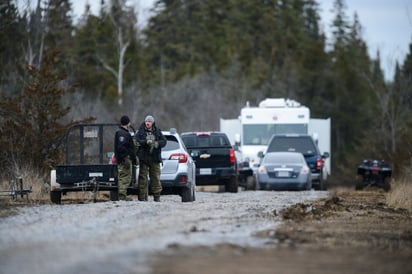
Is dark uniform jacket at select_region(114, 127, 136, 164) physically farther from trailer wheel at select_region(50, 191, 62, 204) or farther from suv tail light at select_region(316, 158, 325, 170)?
suv tail light at select_region(316, 158, 325, 170)

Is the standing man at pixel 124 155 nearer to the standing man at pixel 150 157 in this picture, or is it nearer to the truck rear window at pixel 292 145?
the standing man at pixel 150 157

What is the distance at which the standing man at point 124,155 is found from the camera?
2184 cm

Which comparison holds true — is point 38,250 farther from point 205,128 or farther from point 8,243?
point 205,128

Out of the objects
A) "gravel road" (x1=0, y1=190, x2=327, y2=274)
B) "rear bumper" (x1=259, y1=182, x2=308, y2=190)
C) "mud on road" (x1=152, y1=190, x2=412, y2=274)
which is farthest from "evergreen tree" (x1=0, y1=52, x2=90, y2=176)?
"mud on road" (x1=152, y1=190, x2=412, y2=274)

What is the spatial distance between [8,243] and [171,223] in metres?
2.88

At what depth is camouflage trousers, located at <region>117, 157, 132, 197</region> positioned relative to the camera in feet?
72.2

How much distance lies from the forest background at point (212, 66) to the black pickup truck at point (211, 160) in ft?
38.9

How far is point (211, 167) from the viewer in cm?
3161

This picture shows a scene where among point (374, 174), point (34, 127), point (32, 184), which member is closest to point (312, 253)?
point (32, 184)

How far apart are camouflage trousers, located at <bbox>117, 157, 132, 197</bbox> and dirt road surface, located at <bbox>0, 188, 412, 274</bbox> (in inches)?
144

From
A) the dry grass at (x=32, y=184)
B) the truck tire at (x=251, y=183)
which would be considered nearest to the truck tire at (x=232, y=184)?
the truck tire at (x=251, y=183)

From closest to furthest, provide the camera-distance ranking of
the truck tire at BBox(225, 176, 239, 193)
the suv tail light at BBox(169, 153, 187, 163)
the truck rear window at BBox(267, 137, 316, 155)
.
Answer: the suv tail light at BBox(169, 153, 187, 163)
the truck tire at BBox(225, 176, 239, 193)
the truck rear window at BBox(267, 137, 316, 155)

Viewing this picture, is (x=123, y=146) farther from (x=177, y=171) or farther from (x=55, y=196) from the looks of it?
(x=55, y=196)

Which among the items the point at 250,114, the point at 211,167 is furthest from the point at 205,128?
the point at 211,167
